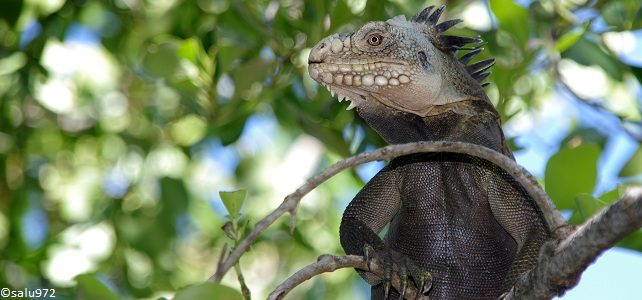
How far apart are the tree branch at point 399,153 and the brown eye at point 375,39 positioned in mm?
1209

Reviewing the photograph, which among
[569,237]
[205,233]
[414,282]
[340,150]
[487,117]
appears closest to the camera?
[569,237]

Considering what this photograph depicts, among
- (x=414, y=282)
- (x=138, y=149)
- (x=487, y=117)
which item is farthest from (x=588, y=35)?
(x=138, y=149)

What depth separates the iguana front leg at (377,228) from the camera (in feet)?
11.5

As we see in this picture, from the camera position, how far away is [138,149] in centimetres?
826

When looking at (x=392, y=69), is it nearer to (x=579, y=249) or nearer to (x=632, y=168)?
(x=632, y=168)

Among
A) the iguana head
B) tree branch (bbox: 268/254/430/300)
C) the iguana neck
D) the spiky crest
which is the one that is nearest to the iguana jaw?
the iguana head

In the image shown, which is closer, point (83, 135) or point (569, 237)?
point (569, 237)

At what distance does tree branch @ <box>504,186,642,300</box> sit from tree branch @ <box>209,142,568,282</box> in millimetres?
100

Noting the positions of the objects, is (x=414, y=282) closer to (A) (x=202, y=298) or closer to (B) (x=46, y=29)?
(A) (x=202, y=298)

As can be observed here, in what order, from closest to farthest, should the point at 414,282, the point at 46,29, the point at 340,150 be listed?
the point at 414,282, the point at 340,150, the point at 46,29

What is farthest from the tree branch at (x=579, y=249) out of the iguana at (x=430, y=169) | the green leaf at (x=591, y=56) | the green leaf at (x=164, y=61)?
the green leaf at (x=164, y=61)

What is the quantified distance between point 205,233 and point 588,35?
420 centimetres

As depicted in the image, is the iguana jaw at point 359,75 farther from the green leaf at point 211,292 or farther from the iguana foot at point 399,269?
the green leaf at point 211,292

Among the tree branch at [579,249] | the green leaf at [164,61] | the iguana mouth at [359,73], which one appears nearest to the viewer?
the tree branch at [579,249]
